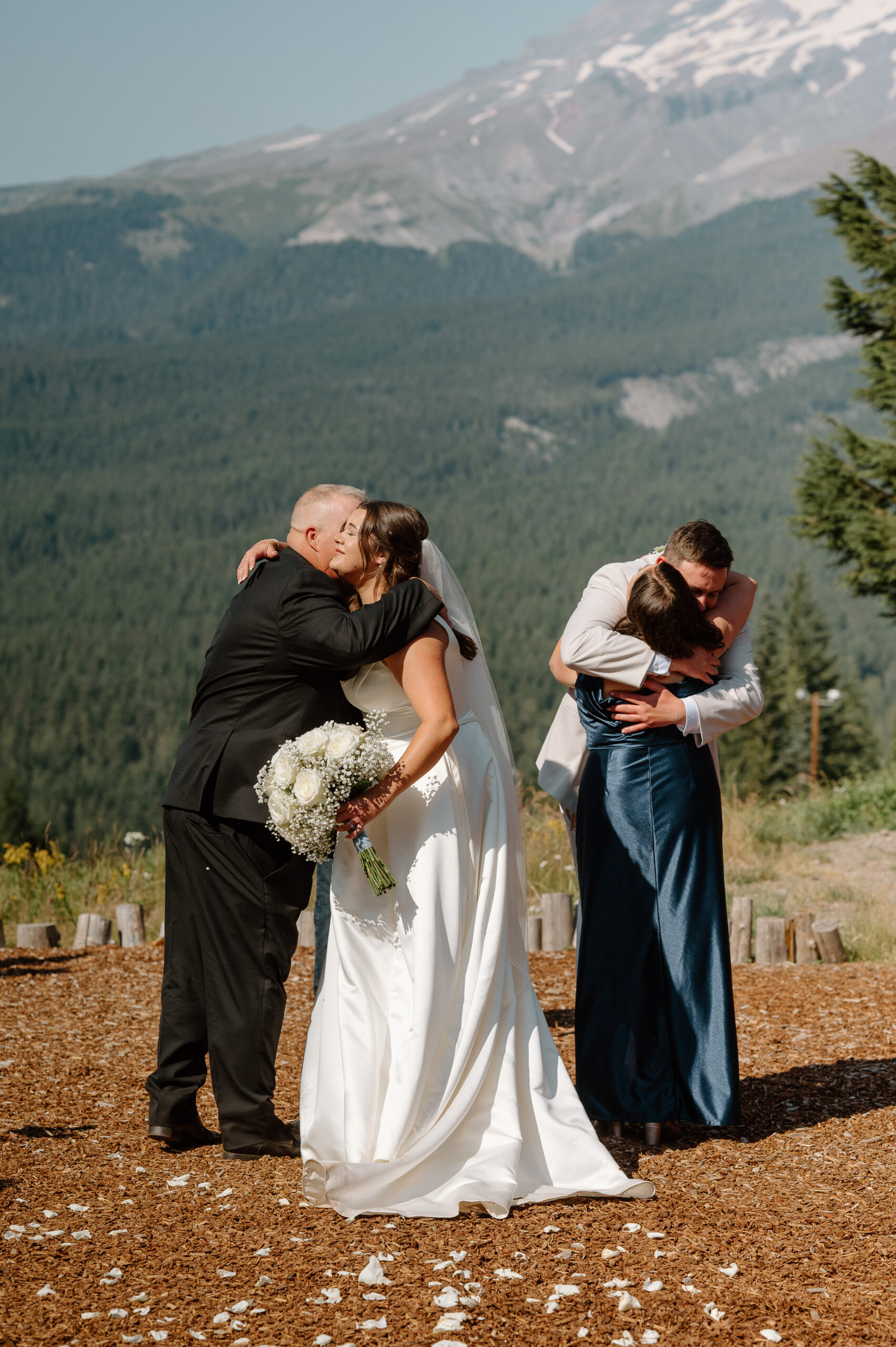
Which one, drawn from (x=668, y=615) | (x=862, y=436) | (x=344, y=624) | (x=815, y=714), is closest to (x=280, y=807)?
(x=344, y=624)

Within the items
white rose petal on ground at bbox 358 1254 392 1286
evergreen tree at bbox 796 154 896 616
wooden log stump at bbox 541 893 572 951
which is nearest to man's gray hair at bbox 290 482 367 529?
white rose petal on ground at bbox 358 1254 392 1286

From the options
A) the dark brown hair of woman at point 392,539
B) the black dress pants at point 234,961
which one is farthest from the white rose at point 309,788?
the dark brown hair of woman at point 392,539

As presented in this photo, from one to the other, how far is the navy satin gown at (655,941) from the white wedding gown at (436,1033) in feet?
A: 1.63

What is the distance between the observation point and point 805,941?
265 inches

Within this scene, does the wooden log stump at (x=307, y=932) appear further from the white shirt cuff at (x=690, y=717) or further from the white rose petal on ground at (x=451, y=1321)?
the white rose petal on ground at (x=451, y=1321)

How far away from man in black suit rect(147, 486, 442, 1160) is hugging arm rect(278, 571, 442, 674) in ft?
0.08

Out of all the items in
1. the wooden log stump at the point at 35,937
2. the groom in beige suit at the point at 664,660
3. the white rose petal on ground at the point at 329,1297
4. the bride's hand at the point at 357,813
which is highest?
the groom in beige suit at the point at 664,660

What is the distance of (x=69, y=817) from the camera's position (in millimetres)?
78938

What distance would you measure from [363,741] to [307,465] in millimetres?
190387

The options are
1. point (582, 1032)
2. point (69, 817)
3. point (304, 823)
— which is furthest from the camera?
point (69, 817)

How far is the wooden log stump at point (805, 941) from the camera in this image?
6723 millimetres

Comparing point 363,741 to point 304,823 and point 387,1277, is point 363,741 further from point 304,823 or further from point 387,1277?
point 387,1277

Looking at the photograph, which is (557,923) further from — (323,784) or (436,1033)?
(323,784)

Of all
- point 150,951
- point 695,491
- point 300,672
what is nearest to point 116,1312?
point 300,672
